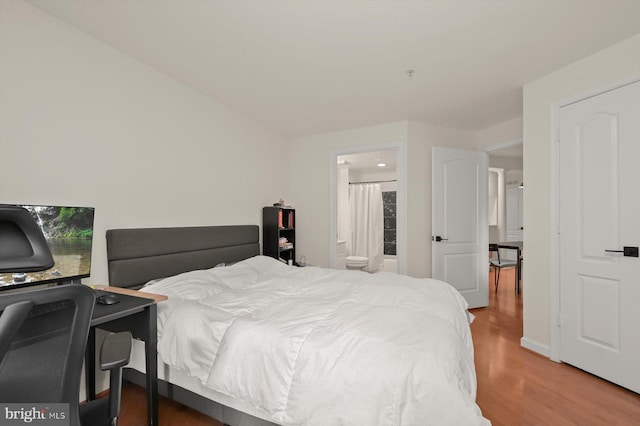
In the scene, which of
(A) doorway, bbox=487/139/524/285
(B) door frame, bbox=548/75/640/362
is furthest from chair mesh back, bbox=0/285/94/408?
(A) doorway, bbox=487/139/524/285

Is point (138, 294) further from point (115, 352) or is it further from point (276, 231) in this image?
point (276, 231)

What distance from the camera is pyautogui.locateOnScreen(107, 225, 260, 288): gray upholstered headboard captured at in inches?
89.0

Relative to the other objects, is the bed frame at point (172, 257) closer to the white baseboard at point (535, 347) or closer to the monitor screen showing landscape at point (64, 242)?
the monitor screen showing landscape at point (64, 242)

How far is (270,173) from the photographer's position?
4238mm

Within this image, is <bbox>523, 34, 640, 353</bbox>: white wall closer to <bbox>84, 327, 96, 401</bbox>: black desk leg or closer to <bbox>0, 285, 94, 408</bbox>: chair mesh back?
<bbox>0, 285, 94, 408</bbox>: chair mesh back

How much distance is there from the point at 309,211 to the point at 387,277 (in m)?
2.15

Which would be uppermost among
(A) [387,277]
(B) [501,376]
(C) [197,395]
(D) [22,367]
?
(D) [22,367]

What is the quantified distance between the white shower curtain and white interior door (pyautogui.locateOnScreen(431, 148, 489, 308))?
9.70 ft

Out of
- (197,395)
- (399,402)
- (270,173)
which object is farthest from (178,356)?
(270,173)

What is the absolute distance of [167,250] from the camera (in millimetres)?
2631

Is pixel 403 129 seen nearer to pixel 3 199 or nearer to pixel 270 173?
pixel 270 173

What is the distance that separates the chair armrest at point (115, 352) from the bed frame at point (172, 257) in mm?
713

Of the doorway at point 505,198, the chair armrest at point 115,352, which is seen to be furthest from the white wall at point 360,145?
the chair armrest at point 115,352

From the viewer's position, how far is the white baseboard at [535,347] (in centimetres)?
275
